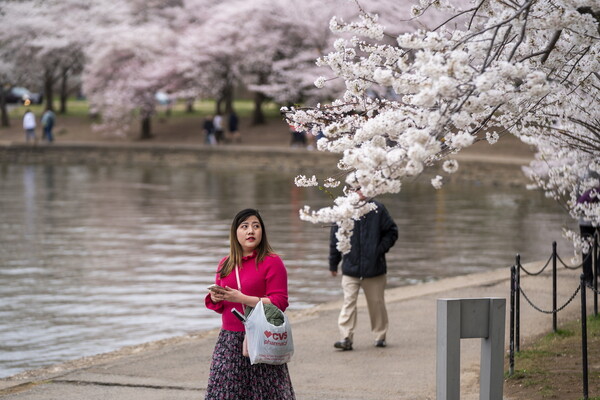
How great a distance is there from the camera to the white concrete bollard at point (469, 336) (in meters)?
6.28

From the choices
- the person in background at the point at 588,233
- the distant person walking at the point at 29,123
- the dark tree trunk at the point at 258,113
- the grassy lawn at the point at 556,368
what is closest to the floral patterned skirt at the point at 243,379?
the grassy lawn at the point at 556,368

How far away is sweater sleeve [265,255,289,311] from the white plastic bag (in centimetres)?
21

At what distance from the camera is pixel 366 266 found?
10.1 m

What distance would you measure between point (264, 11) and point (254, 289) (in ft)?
146

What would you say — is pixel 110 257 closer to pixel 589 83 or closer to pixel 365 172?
pixel 589 83

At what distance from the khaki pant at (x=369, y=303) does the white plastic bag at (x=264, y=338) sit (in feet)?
12.3

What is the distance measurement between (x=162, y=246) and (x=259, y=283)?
41.8 ft

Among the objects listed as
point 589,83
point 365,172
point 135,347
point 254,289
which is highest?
point 589,83

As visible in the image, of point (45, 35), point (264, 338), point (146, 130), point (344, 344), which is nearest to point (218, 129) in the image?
point (146, 130)

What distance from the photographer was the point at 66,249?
1883cm

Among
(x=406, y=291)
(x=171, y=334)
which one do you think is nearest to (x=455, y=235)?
(x=406, y=291)

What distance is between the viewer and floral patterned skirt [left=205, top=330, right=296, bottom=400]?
6.57m

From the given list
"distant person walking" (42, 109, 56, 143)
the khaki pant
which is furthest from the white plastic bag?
"distant person walking" (42, 109, 56, 143)

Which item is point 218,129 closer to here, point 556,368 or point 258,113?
point 258,113
